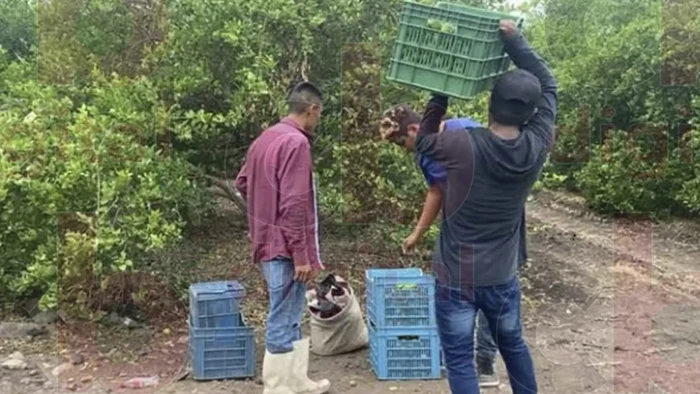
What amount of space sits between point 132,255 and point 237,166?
166cm

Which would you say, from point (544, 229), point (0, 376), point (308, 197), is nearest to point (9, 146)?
point (0, 376)

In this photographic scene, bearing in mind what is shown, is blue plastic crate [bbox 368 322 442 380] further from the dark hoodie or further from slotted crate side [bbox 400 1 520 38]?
slotted crate side [bbox 400 1 520 38]

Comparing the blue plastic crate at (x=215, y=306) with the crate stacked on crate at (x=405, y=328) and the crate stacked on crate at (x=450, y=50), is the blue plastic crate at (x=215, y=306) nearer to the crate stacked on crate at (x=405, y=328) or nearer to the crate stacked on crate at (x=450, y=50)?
the crate stacked on crate at (x=405, y=328)

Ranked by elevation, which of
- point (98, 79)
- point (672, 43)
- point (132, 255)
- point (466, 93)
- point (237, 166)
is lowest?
point (132, 255)

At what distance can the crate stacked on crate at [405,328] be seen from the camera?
4.87m

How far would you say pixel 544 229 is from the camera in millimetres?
9086

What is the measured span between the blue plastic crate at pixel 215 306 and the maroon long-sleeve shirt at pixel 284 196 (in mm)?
525

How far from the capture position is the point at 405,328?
16.0 ft

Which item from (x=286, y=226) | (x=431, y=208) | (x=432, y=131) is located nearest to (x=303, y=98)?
(x=286, y=226)

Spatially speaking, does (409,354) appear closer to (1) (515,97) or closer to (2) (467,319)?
(2) (467,319)

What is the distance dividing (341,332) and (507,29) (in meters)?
2.40

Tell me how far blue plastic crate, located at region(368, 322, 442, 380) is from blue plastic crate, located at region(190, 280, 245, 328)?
2.74 feet

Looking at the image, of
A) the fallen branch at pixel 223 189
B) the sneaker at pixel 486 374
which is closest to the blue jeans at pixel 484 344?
the sneaker at pixel 486 374

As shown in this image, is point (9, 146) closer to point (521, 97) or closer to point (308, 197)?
point (308, 197)
